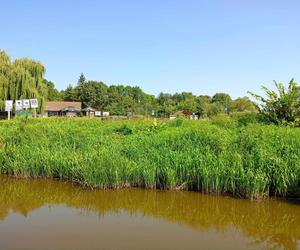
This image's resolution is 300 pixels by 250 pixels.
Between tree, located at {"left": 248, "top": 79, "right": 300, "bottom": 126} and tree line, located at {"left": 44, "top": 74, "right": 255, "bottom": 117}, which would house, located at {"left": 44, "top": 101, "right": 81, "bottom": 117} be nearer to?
tree line, located at {"left": 44, "top": 74, "right": 255, "bottom": 117}

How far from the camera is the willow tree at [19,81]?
32.3 m

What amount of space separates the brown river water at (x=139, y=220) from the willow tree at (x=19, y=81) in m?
26.0

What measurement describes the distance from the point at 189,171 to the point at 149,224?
88.5 inches

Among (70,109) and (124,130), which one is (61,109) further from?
(124,130)

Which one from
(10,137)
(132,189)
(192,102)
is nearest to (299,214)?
(132,189)

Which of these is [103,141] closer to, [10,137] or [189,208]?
[10,137]

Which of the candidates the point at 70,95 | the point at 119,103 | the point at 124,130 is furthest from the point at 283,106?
the point at 70,95

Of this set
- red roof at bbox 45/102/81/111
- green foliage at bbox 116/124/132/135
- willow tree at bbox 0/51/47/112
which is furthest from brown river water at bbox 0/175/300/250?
red roof at bbox 45/102/81/111

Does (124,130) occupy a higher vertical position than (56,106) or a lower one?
lower

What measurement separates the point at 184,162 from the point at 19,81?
91.8 ft

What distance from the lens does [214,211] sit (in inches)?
265

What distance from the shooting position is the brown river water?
5180 mm

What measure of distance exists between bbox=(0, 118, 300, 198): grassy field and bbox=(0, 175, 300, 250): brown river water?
0.31 m

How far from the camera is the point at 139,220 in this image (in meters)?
6.21
